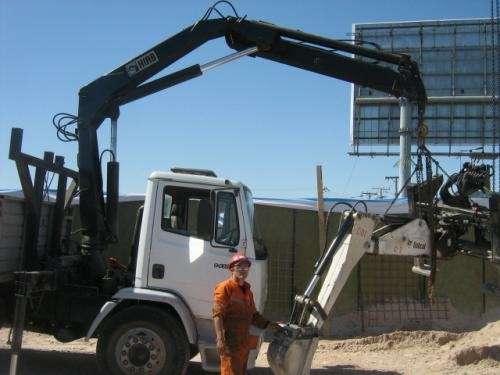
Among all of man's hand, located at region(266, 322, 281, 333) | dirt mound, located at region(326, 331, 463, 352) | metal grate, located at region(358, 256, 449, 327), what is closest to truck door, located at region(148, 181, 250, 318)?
man's hand, located at region(266, 322, 281, 333)

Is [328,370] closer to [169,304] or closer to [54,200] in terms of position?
[169,304]

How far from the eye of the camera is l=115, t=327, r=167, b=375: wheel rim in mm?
7035

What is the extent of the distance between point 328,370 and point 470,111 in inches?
627

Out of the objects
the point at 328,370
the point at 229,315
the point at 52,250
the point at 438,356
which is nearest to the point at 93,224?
the point at 52,250

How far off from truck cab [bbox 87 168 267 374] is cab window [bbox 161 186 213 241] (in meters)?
0.01

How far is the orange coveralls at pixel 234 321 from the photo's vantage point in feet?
18.0

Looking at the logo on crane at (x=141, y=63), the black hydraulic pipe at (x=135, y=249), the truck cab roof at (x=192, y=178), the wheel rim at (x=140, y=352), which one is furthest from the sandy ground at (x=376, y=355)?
the logo on crane at (x=141, y=63)

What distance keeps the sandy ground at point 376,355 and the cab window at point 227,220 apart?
8.24ft

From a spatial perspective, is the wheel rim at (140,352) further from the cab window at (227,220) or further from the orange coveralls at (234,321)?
the orange coveralls at (234,321)

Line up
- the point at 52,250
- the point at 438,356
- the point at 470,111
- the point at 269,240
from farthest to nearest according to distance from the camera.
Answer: the point at 470,111 < the point at 269,240 < the point at 438,356 < the point at 52,250

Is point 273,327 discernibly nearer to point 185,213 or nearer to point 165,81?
point 185,213

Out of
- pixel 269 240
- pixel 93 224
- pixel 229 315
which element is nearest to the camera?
pixel 229 315

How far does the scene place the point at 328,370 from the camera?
350 inches

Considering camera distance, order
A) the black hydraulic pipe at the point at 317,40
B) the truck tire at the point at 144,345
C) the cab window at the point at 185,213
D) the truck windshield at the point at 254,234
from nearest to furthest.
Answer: the truck tire at the point at 144,345
the cab window at the point at 185,213
the truck windshield at the point at 254,234
the black hydraulic pipe at the point at 317,40
